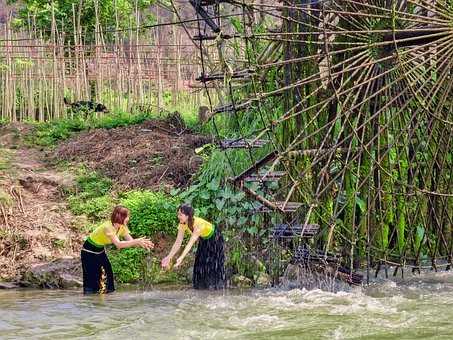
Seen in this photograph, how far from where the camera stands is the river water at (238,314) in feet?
24.1

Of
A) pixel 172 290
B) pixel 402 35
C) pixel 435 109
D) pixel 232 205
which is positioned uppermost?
pixel 402 35

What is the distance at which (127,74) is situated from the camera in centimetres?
1873

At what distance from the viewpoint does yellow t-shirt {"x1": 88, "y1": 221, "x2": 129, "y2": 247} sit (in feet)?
32.2

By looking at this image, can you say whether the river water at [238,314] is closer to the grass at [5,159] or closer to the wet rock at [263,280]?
the wet rock at [263,280]

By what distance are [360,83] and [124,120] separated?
27.5 feet

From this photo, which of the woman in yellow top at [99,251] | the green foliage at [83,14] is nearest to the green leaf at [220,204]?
the woman in yellow top at [99,251]

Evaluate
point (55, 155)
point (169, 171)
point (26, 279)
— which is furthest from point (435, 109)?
point (55, 155)

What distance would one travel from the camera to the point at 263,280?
1083cm

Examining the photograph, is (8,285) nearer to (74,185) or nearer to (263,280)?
(74,185)

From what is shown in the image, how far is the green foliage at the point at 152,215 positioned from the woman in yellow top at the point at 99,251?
5.27 ft

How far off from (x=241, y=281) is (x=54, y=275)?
258cm

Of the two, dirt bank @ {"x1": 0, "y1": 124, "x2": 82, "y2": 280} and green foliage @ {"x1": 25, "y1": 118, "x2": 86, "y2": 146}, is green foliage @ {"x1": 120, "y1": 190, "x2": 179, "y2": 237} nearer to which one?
dirt bank @ {"x1": 0, "y1": 124, "x2": 82, "y2": 280}

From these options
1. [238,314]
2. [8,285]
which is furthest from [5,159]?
[238,314]

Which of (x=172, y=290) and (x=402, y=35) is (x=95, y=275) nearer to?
(x=172, y=290)
